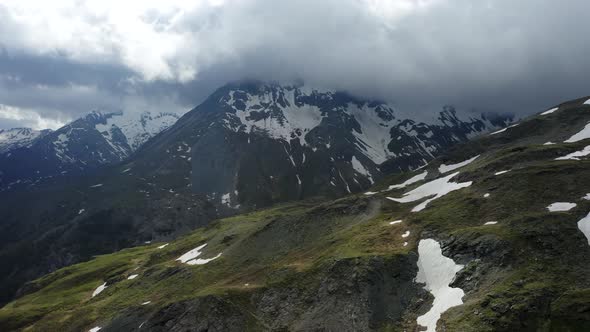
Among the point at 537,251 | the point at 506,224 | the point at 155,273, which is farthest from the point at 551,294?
the point at 155,273

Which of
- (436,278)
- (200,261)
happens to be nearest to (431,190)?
(436,278)

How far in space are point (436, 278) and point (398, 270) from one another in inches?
238

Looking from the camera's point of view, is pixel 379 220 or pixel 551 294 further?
pixel 379 220

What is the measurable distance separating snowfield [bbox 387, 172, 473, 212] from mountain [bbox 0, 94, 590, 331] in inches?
22.2

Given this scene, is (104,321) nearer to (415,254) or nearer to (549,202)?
(415,254)

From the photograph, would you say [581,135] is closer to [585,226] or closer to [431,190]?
[431,190]

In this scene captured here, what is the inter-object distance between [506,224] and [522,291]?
18.4 metres

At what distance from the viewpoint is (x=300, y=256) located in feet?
289

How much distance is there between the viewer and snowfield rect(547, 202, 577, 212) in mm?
69331

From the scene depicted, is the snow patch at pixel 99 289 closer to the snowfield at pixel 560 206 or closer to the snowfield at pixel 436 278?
the snowfield at pixel 436 278

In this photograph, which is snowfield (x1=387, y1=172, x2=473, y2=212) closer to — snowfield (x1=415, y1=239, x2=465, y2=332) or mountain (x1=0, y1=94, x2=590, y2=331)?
mountain (x1=0, y1=94, x2=590, y2=331)

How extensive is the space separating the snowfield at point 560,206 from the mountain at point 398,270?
1.27 ft

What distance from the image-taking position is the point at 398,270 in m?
68.0

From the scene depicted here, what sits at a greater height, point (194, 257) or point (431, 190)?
point (194, 257)
